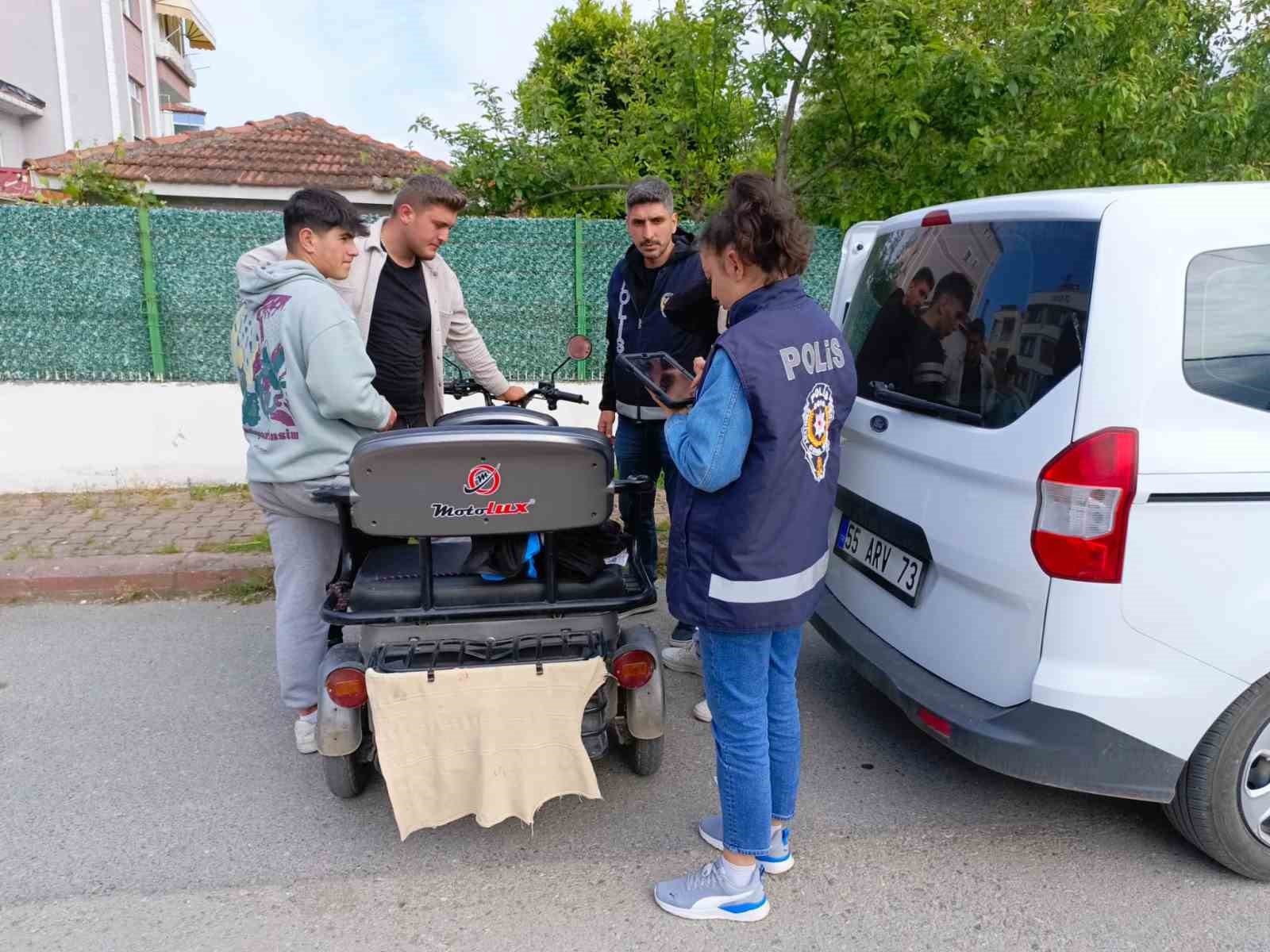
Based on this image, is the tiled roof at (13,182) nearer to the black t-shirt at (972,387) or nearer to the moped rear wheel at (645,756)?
the moped rear wheel at (645,756)

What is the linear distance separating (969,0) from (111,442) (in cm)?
729

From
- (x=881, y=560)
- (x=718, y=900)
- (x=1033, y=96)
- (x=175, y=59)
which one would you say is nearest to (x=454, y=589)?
(x=718, y=900)

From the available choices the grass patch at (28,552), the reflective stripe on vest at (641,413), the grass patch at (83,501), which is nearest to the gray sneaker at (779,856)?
the reflective stripe on vest at (641,413)

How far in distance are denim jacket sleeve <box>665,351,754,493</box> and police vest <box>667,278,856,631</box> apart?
1.1 inches

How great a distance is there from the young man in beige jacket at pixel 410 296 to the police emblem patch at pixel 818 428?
6.18 ft

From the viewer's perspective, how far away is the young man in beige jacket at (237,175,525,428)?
11.5 feet

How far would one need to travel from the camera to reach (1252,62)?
7.22 m

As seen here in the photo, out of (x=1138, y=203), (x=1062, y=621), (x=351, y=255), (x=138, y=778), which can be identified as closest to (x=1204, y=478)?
(x=1062, y=621)

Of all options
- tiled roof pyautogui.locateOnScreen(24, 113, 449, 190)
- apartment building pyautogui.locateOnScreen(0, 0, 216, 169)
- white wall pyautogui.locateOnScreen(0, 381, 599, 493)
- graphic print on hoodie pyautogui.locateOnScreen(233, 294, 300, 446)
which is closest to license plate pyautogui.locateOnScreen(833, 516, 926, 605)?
graphic print on hoodie pyautogui.locateOnScreen(233, 294, 300, 446)

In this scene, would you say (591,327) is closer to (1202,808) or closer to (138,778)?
(138,778)

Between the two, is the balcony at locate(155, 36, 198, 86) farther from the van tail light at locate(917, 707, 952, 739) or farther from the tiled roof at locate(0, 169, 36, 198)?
the van tail light at locate(917, 707, 952, 739)

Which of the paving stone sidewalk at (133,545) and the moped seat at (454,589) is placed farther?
the paving stone sidewalk at (133,545)

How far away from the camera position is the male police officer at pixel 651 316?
147 inches

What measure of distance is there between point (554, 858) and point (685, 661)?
4.49 feet
